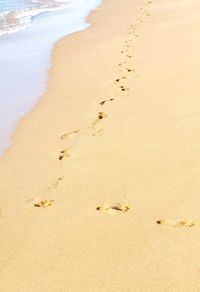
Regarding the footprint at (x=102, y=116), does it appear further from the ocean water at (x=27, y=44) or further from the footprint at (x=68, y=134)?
the ocean water at (x=27, y=44)

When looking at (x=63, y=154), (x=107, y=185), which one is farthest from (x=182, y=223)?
(x=63, y=154)

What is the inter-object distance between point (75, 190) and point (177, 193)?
0.81 metres

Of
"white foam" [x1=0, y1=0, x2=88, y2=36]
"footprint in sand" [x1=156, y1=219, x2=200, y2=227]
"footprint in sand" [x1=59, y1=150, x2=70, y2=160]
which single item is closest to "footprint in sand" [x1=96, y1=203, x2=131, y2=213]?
"footprint in sand" [x1=156, y1=219, x2=200, y2=227]

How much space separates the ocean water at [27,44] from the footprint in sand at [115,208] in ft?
5.76

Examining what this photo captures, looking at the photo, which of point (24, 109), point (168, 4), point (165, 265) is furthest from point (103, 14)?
point (165, 265)

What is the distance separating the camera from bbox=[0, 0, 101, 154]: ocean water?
6602 millimetres

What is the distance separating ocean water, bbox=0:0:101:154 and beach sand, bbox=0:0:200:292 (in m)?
0.27

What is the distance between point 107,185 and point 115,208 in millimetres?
390

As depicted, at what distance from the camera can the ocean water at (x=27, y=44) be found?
21.7ft

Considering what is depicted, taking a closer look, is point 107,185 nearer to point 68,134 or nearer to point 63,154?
point 63,154

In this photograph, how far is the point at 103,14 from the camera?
14891mm

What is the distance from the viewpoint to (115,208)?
3736mm

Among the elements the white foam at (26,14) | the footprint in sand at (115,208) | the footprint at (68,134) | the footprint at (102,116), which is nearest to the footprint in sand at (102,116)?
the footprint at (102,116)

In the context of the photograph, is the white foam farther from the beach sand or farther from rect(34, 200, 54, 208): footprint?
rect(34, 200, 54, 208): footprint
